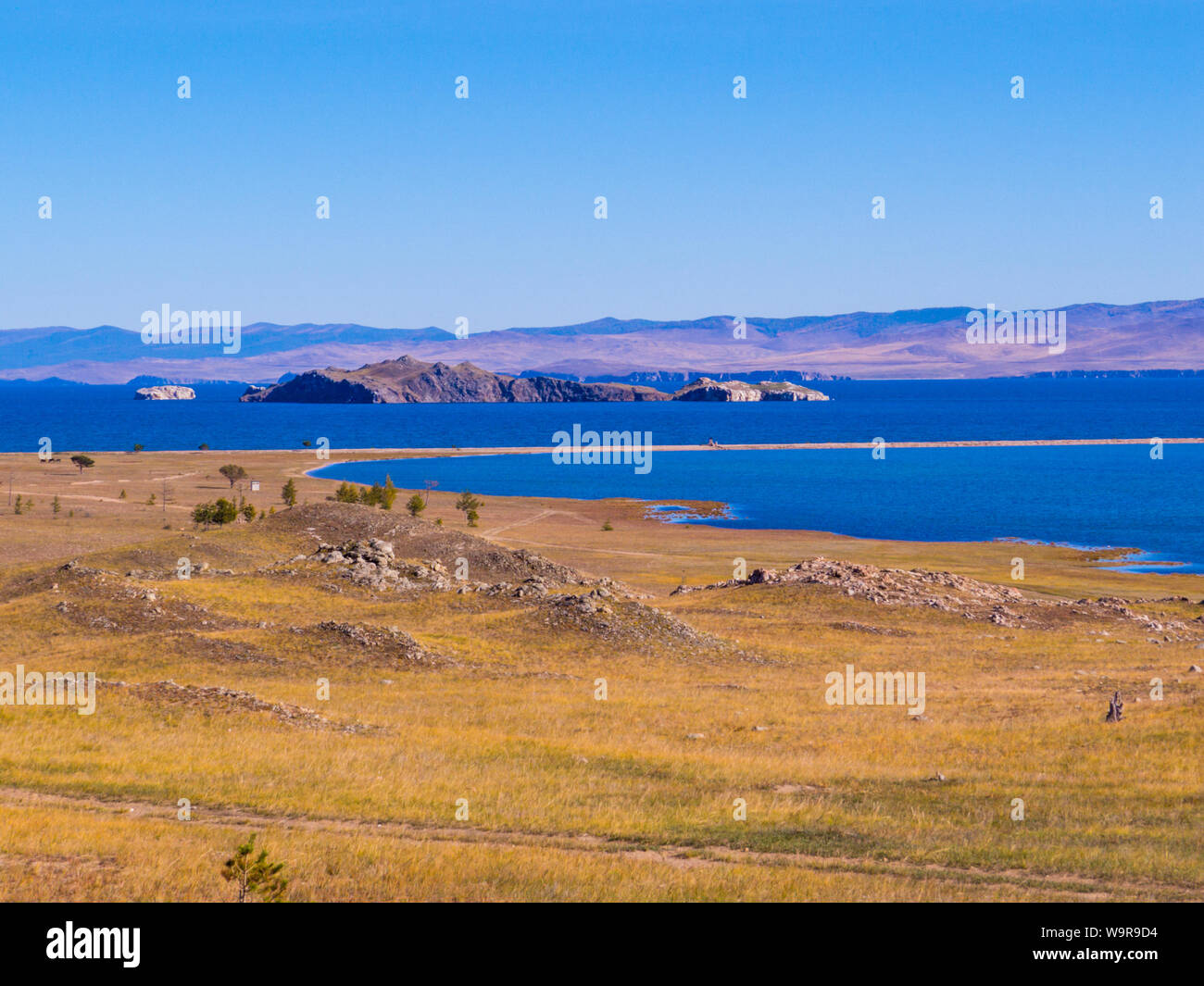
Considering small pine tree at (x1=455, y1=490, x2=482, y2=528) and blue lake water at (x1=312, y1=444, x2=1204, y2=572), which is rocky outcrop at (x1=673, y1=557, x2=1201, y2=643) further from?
small pine tree at (x1=455, y1=490, x2=482, y2=528)

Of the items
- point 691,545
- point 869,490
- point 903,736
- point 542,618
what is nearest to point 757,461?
point 869,490

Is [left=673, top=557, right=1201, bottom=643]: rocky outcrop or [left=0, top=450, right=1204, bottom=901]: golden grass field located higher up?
[left=0, top=450, right=1204, bottom=901]: golden grass field

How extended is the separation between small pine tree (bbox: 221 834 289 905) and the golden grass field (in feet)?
3.63

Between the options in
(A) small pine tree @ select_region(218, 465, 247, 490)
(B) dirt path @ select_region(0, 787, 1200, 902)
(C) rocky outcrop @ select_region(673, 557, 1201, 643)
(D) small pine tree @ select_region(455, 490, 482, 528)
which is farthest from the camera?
(A) small pine tree @ select_region(218, 465, 247, 490)

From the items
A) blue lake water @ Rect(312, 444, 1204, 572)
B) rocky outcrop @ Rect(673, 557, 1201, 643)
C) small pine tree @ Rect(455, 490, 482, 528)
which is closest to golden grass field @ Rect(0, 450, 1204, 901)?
rocky outcrop @ Rect(673, 557, 1201, 643)

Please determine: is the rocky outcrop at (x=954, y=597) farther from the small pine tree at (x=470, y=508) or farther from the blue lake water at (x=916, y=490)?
the small pine tree at (x=470, y=508)

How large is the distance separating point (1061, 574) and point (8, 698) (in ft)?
234

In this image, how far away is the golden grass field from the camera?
642 inches

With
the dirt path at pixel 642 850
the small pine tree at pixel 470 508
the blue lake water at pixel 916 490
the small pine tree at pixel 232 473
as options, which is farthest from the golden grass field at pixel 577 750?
the small pine tree at pixel 232 473

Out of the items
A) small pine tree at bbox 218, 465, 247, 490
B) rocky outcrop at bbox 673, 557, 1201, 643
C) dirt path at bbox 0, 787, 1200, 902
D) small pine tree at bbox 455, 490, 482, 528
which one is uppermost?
small pine tree at bbox 218, 465, 247, 490

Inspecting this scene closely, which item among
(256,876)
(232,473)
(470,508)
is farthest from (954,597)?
(232,473)

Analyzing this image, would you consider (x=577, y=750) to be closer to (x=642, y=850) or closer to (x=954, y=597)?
(x=642, y=850)

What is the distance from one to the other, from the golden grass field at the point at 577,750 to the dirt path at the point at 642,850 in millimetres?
79

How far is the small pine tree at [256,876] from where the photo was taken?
42.4 ft
